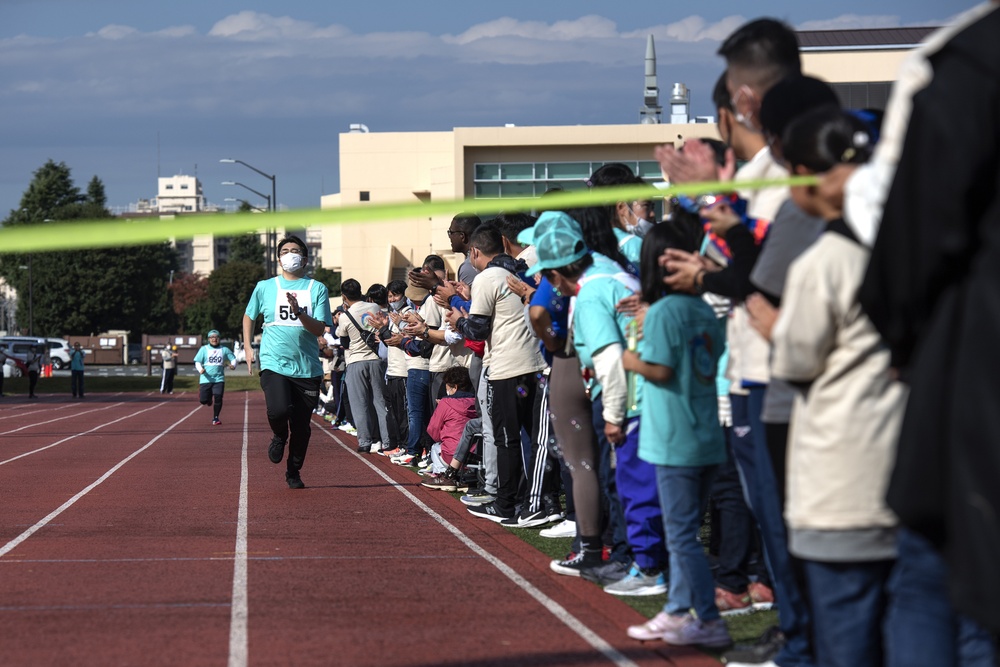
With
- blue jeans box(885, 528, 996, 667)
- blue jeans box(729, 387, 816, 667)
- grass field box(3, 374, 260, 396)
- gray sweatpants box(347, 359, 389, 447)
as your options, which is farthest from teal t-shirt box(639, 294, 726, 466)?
grass field box(3, 374, 260, 396)

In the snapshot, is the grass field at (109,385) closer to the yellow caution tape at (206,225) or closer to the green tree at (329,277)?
the yellow caution tape at (206,225)

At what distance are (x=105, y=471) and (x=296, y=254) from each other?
449 centimetres

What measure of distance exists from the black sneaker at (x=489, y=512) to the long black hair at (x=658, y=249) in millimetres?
4363

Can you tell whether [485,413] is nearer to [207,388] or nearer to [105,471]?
[105,471]

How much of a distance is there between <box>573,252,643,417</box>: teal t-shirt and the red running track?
4.29 feet

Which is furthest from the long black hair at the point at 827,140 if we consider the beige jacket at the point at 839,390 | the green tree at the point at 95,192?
the green tree at the point at 95,192

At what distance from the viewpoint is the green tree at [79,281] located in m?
103

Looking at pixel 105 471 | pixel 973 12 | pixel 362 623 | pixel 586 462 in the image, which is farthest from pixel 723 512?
pixel 105 471

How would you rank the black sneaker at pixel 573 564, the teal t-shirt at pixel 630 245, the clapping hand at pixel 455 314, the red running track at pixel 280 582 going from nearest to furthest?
1. the red running track at pixel 280 582
2. the black sneaker at pixel 573 564
3. the teal t-shirt at pixel 630 245
4. the clapping hand at pixel 455 314

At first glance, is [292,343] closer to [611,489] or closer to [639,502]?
[611,489]

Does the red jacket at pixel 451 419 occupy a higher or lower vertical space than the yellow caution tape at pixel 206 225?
A: lower

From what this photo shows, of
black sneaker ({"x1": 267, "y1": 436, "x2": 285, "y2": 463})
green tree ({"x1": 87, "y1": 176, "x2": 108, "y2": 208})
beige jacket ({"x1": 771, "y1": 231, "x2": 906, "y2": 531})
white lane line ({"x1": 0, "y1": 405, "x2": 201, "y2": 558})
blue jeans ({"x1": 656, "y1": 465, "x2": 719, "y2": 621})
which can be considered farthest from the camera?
green tree ({"x1": 87, "y1": 176, "x2": 108, "y2": 208})

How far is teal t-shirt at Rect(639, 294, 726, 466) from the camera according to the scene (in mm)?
5582

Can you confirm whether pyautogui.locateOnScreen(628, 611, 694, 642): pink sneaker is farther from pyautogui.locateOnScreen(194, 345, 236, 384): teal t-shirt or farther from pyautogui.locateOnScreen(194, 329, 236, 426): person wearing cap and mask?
pyautogui.locateOnScreen(194, 345, 236, 384): teal t-shirt
